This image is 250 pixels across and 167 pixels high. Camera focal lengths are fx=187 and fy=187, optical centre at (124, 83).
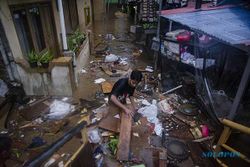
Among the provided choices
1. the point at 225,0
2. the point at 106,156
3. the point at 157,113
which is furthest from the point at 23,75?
the point at 225,0

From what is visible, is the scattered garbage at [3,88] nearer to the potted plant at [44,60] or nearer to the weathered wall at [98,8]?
the potted plant at [44,60]

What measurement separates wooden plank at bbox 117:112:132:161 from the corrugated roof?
2981 millimetres

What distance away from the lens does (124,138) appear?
4.61 metres

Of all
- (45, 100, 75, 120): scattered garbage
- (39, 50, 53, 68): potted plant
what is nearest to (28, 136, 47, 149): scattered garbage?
(45, 100, 75, 120): scattered garbage

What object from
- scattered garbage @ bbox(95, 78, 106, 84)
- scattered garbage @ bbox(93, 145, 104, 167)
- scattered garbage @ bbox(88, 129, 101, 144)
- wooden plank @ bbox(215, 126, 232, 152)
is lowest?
scattered garbage @ bbox(93, 145, 104, 167)

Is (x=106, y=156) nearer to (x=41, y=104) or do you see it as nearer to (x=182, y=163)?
(x=182, y=163)

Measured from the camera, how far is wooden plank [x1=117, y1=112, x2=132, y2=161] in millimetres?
4340

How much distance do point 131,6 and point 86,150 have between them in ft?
72.3

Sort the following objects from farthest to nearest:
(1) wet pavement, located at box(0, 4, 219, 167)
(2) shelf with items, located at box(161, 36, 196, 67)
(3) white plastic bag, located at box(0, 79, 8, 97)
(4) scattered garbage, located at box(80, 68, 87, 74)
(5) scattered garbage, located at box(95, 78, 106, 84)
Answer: (4) scattered garbage, located at box(80, 68, 87, 74) < (5) scattered garbage, located at box(95, 78, 106, 84) < (2) shelf with items, located at box(161, 36, 196, 67) < (3) white plastic bag, located at box(0, 79, 8, 97) < (1) wet pavement, located at box(0, 4, 219, 167)

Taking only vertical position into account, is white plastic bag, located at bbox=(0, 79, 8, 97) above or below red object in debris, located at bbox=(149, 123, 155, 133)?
above

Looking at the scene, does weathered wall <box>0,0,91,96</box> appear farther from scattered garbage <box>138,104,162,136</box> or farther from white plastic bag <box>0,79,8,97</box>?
scattered garbage <box>138,104,162,136</box>

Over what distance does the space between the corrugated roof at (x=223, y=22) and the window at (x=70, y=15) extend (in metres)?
6.03

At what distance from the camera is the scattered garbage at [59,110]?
5.96 m

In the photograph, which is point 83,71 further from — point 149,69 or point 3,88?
point 3,88
